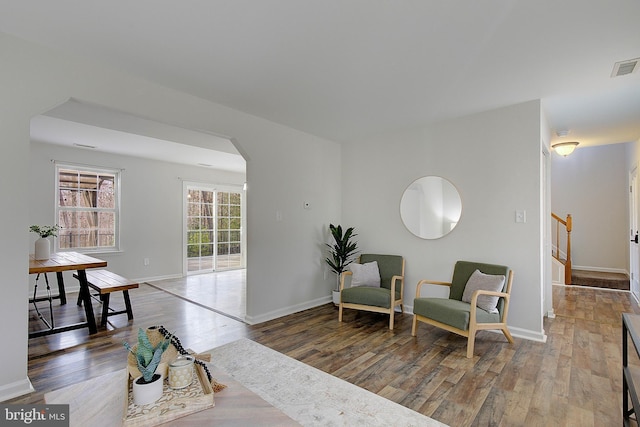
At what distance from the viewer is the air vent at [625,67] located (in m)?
2.42

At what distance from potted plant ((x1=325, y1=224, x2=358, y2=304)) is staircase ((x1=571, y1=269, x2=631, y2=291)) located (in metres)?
4.60

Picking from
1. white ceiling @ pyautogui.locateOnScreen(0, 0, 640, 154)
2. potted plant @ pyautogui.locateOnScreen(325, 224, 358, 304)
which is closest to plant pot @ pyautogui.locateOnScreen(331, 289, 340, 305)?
potted plant @ pyautogui.locateOnScreen(325, 224, 358, 304)

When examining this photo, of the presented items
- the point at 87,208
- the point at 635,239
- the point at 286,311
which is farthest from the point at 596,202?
the point at 87,208

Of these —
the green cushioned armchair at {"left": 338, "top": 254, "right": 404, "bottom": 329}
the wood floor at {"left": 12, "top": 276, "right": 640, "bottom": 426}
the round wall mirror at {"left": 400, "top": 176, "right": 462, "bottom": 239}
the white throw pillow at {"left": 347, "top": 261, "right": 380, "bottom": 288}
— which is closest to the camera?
the wood floor at {"left": 12, "top": 276, "right": 640, "bottom": 426}

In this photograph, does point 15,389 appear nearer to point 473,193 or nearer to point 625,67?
point 473,193

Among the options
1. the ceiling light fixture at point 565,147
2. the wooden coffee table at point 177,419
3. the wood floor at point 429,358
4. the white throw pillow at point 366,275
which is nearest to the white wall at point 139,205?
the wood floor at point 429,358

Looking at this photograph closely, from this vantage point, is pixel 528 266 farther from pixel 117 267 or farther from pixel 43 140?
pixel 43 140

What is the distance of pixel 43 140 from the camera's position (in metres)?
4.78

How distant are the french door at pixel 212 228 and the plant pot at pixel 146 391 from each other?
5.76 m

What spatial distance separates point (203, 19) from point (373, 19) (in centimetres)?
104

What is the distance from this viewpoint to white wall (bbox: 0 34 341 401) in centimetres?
211

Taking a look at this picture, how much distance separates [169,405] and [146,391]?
0.11 metres

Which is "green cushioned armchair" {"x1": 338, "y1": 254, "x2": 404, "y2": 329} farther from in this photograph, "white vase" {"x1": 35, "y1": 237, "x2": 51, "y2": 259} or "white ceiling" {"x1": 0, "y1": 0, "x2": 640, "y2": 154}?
"white vase" {"x1": 35, "y1": 237, "x2": 51, "y2": 259}

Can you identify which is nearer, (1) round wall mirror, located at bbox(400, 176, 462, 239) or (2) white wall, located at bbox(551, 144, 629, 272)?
(1) round wall mirror, located at bbox(400, 176, 462, 239)
